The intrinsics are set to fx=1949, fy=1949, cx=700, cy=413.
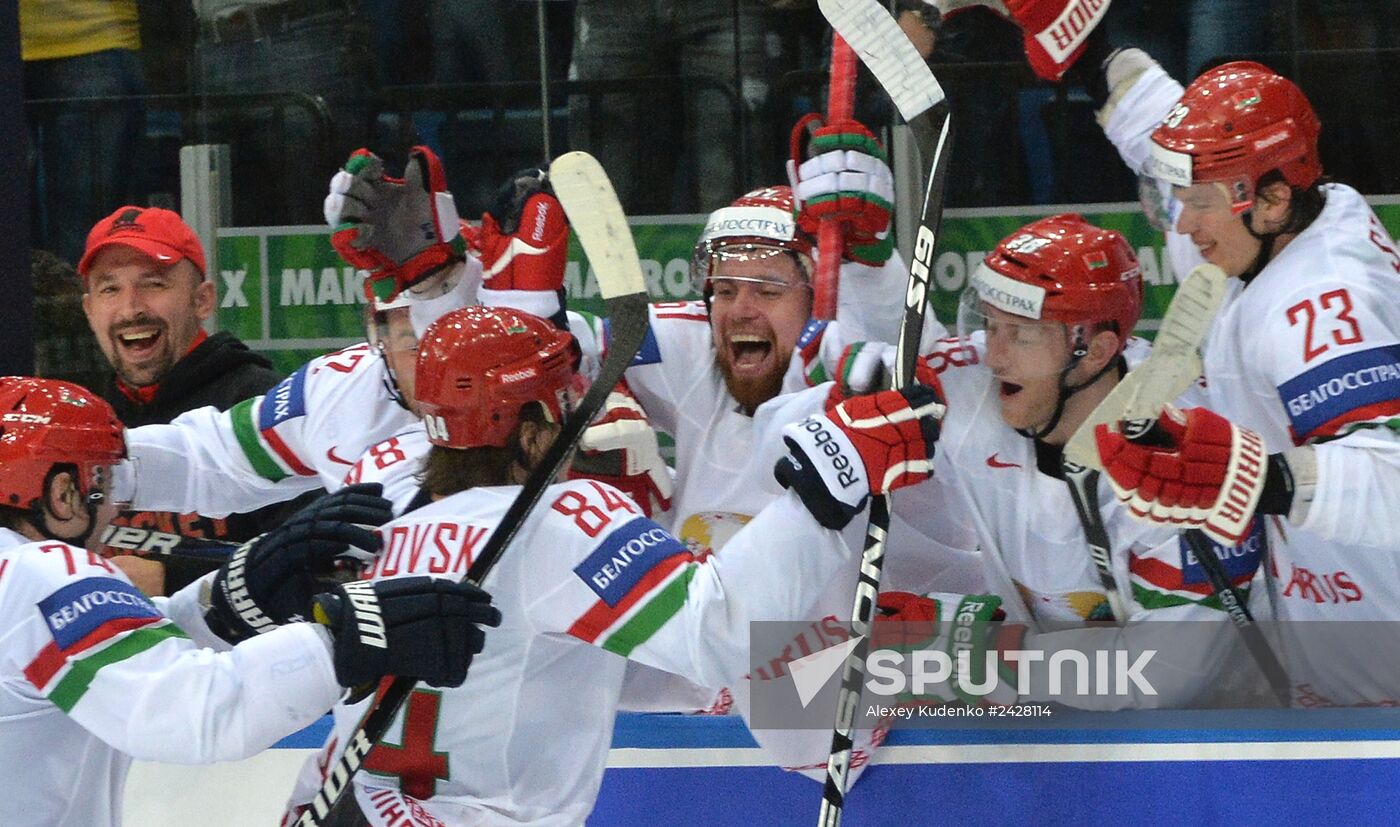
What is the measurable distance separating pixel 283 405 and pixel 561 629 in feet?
3.76

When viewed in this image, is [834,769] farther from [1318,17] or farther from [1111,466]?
[1318,17]

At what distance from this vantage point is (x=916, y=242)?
2.59 m

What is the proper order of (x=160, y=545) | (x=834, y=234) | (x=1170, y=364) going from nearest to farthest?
(x=1170, y=364) < (x=834, y=234) < (x=160, y=545)

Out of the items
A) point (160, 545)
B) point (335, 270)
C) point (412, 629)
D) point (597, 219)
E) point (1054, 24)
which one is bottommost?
point (160, 545)

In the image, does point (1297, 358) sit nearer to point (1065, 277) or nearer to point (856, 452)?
point (1065, 277)

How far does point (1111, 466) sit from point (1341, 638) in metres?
0.63

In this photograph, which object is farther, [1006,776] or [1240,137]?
[1240,137]

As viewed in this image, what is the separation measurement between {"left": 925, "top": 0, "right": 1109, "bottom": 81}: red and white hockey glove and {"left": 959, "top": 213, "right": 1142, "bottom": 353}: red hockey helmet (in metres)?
0.46

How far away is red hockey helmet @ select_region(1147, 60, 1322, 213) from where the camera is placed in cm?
271

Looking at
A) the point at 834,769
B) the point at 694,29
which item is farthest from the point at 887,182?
the point at 694,29

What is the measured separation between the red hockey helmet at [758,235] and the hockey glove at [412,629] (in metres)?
1.04

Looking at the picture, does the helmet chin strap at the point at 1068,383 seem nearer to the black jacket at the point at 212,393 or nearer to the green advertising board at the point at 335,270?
the green advertising board at the point at 335,270

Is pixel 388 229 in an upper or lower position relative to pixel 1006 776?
upper

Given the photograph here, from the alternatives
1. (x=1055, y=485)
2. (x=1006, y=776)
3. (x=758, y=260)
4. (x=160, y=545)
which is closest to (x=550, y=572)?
(x=1006, y=776)
